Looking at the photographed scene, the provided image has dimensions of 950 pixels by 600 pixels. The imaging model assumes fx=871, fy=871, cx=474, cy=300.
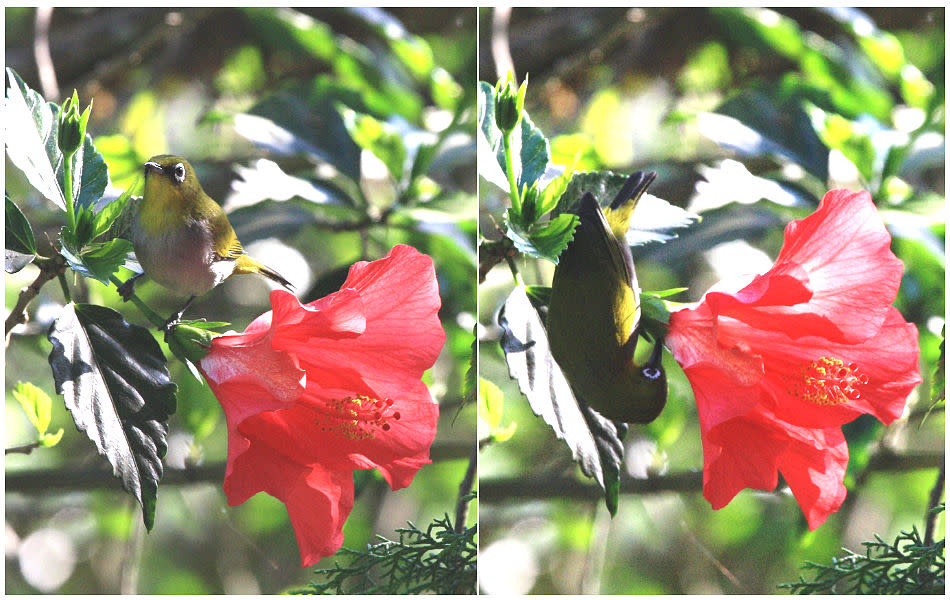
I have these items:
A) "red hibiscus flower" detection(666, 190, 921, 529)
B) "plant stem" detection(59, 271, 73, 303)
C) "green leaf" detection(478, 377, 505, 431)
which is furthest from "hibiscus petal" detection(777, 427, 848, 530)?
"plant stem" detection(59, 271, 73, 303)

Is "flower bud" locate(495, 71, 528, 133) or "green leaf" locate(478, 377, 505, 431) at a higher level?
"flower bud" locate(495, 71, 528, 133)

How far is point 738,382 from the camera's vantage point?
0.54 m

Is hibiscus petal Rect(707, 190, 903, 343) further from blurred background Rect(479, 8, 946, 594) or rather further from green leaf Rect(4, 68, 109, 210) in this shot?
green leaf Rect(4, 68, 109, 210)

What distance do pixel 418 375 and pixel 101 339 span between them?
0.21 meters

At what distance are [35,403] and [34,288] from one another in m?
0.09

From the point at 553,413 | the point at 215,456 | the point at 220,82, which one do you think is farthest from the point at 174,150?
the point at 553,413

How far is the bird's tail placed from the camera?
608 millimetres

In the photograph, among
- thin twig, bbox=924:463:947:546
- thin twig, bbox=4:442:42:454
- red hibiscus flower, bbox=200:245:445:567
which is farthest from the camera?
thin twig, bbox=924:463:947:546

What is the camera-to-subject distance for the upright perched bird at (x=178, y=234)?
1.82 feet

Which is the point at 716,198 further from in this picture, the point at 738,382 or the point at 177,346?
the point at 177,346

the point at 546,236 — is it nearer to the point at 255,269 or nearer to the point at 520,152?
the point at 520,152

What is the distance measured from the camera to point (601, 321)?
0.55 metres

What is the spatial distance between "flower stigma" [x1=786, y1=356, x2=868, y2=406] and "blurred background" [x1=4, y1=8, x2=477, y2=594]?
24cm

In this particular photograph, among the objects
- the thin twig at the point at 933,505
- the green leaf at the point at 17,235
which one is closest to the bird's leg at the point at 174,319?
the green leaf at the point at 17,235
